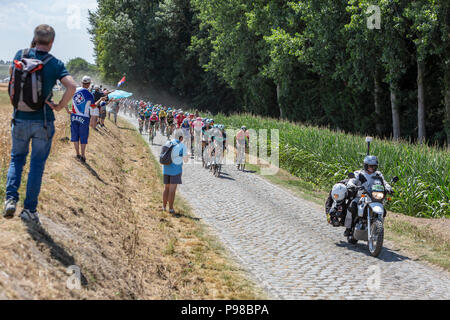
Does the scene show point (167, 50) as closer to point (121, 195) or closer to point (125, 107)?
point (125, 107)

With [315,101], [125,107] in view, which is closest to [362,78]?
[315,101]

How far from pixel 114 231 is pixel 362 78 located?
22.0 meters

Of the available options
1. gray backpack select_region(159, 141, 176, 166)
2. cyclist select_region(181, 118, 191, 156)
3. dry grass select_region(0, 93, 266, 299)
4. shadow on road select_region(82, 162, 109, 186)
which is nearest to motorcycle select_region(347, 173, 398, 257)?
dry grass select_region(0, 93, 266, 299)

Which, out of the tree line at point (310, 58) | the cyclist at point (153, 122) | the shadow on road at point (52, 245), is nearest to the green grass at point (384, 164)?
the tree line at point (310, 58)

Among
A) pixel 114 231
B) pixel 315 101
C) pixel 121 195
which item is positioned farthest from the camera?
pixel 315 101

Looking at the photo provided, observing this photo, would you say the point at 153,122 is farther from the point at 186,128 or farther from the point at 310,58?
the point at 310,58

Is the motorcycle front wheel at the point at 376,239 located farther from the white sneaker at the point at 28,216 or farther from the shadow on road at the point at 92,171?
the shadow on road at the point at 92,171

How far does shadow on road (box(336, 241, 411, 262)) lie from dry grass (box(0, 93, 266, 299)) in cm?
283

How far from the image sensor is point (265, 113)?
4966cm

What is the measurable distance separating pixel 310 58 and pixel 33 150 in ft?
92.7

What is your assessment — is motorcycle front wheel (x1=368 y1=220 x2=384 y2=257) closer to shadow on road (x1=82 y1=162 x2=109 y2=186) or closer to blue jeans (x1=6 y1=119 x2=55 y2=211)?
blue jeans (x1=6 y1=119 x2=55 y2=211)

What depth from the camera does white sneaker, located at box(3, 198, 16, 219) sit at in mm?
6504

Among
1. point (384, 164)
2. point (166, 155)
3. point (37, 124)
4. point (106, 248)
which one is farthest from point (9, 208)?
point (384, 164)

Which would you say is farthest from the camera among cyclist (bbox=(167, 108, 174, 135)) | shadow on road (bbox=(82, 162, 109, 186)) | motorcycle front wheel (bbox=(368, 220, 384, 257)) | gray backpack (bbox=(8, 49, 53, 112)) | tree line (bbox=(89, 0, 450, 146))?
cyclist (bbox=(167, 108, 174, 135))
